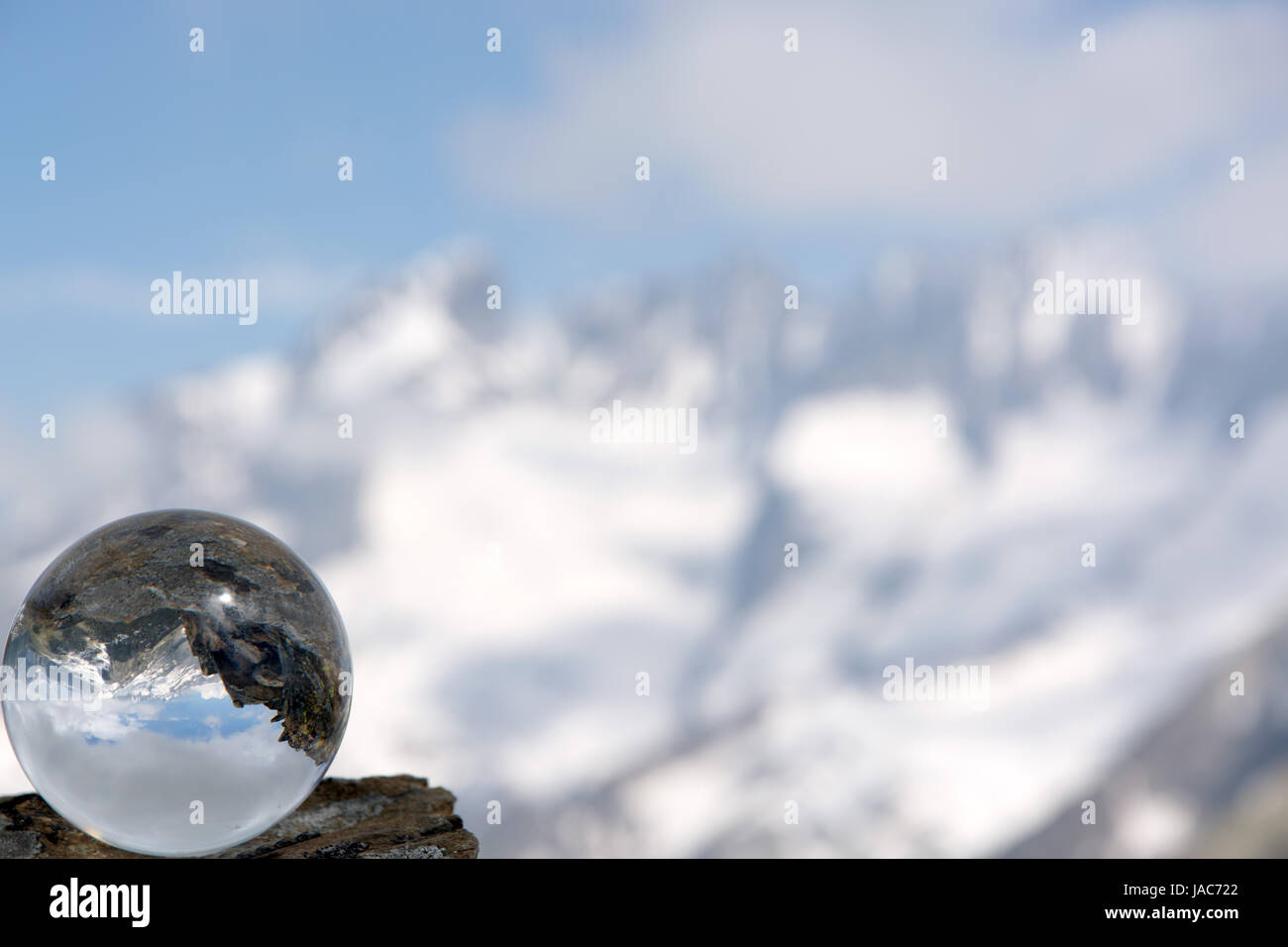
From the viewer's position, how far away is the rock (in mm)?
8016

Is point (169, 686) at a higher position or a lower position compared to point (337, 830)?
higher

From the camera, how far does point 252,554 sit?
7383 mm

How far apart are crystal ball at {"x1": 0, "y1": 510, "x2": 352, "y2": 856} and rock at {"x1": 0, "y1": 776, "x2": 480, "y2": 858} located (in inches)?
37.9

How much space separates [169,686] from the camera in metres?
6.59

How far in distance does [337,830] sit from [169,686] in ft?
9.18

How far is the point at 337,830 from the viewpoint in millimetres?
8766

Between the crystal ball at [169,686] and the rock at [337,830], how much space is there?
0.96 meters
